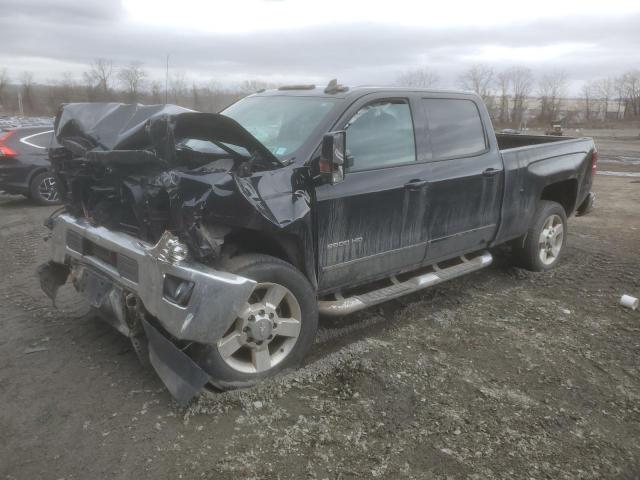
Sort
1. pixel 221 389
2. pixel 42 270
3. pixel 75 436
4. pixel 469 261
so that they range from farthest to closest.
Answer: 1. pixel 469 261
2. pixel 42 270
3. pixel 221 389
4. pixel 75 436

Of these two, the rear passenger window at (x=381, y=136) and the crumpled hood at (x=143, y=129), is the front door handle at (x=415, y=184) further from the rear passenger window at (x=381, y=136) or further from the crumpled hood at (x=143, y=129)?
the crumpled hood at (x=143, y=129)

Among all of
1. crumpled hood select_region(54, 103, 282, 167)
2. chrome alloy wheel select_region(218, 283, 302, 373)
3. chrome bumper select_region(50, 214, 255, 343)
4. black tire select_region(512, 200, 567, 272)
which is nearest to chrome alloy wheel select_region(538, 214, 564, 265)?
black tire select_region(512, 200, 567, 272)

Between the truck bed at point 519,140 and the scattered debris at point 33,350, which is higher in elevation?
the truck bed at point 519,140

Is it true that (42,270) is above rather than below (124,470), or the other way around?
above

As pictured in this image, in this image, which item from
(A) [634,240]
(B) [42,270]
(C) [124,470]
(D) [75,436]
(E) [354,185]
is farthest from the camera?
(A) [634,240]

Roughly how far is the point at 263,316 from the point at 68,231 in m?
1.64

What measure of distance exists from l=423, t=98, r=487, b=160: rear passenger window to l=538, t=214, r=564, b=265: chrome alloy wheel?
4.72 feet

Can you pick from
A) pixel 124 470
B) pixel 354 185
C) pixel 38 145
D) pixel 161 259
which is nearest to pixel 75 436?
pixel 124 470

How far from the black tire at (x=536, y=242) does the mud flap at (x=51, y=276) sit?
14.2 ft

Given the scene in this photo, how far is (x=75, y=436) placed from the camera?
279 cm

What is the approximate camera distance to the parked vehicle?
9.69 metres

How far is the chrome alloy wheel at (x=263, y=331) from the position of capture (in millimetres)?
3117

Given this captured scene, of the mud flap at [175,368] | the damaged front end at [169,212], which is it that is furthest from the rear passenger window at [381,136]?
the mud flap at [175,368]

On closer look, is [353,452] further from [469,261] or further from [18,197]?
[18,197]
